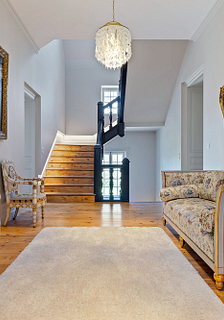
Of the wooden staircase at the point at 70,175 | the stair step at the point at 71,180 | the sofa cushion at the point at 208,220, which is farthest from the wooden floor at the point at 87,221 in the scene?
the stair step at the point at 71,180

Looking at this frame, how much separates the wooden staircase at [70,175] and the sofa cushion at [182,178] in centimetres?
212

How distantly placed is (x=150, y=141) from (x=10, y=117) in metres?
5.54

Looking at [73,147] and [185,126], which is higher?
[185,126]

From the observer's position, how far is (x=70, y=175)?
611cm

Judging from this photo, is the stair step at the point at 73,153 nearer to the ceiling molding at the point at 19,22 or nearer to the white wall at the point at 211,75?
the ceiling molding at the point at 19,22

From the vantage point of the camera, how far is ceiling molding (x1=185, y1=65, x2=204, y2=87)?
4.43 metres


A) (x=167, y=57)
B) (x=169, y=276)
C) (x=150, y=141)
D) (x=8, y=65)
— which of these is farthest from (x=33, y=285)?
(x=150, y=141)

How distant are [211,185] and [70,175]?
3.78 m

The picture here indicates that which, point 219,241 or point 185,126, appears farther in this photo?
point 185,126

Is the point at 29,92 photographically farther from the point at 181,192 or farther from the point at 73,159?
the point at 181,192

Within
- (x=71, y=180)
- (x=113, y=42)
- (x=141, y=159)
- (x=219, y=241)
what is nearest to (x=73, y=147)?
(x=71, y=180)

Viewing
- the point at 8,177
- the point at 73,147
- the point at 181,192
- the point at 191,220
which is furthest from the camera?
the point at 73,147

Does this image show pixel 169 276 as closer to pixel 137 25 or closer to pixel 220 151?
pixel 220 151

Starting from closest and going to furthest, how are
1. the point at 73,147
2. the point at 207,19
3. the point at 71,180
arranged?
the point at 207,19 → the point at 71,180 → the point at 73,147
